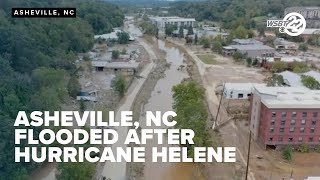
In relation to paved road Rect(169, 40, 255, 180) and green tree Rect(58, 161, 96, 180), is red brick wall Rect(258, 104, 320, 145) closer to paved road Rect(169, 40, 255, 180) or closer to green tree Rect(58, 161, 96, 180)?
paved road Rect(169, 40, 255, 180)

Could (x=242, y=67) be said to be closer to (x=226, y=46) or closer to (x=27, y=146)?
(x=226, y=46)

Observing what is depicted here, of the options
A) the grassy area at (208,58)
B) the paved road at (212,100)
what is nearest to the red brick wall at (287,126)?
the paved road at (212,100)

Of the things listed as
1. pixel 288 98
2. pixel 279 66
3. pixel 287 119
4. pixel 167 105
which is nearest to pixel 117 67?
pixel 167 105

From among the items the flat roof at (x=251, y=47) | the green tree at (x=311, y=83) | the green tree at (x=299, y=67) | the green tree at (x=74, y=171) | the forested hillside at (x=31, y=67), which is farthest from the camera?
the flat roof at (x=251, y=47)

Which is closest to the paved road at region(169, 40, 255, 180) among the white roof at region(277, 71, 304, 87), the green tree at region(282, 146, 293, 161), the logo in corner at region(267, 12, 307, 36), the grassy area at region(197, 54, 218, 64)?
the grassy area at region(197, 54, 218, 64)

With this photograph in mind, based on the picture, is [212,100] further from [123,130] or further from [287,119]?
[287,119]

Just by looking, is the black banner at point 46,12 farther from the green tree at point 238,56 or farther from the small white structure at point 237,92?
the green tree at point 238,56

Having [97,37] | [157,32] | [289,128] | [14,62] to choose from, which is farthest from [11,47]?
[157,32]

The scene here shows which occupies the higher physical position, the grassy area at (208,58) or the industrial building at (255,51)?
the industrial building at (255,51)
